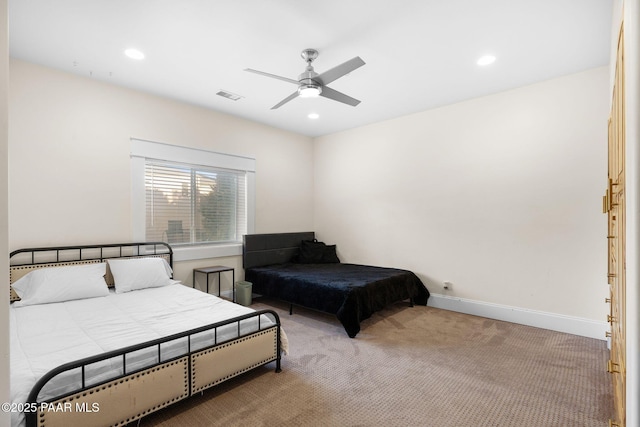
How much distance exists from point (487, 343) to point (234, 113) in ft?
14.2

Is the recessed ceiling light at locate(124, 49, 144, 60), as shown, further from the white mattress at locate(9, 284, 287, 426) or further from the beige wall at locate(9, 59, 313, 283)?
the white mattress at locate(9, 284, 287, 426)

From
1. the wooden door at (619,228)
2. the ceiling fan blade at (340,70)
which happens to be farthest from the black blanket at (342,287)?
the ceiling fan blade at (340,70)

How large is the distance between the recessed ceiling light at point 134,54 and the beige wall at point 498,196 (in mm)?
3300

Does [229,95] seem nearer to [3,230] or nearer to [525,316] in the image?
[3,230]

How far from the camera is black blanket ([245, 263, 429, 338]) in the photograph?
341 centimetres

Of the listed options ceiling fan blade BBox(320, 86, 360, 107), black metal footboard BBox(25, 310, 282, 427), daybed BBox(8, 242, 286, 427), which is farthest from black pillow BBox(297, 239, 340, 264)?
ceiling fan blade BBox(320, 86, 360, 107)

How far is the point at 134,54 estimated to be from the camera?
9.52 feet

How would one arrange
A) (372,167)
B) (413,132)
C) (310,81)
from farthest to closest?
(372,167), (413,132), (310,81)

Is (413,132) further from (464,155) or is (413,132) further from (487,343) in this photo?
(487,343)

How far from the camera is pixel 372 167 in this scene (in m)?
5.04

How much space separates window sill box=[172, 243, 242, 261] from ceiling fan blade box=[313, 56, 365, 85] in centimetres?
280

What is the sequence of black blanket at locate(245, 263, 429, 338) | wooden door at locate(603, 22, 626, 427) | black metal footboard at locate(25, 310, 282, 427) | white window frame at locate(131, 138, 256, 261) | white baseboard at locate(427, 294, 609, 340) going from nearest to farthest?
wooden door at locate(603, 22, 626, 427), black metal footboard at locate(25, 310, 282, 427), white baseboard at locate(427, 294, 609, 340), black blanket at locate(245, 263, 429, 338), white window frame at locate(131, 138, 256, 261)

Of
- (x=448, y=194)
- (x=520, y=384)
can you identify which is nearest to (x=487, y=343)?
(x=520, y=384)

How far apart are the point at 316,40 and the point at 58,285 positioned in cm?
323
